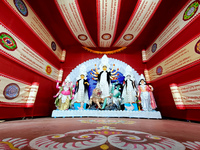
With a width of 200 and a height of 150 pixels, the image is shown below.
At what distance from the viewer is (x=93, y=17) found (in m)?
3.53

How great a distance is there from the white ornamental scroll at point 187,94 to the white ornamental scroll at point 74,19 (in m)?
3.96

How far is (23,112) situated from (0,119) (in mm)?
626

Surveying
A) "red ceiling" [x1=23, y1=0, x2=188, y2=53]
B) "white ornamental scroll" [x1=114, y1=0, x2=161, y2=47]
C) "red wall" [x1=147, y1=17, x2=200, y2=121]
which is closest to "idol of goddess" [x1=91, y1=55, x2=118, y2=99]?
"white ornamental scroll" [x1=114, y1=0, x2=161, y2=47]

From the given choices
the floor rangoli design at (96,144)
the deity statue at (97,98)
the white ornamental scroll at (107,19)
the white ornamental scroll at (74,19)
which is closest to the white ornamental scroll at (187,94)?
the floor rangoli design at (96,144)

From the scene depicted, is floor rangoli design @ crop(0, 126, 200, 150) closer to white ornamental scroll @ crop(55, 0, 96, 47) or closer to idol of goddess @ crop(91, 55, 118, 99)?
idol of goddess @ crop(91, 55, 118, 99)

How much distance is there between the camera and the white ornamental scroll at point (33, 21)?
263 centimetres

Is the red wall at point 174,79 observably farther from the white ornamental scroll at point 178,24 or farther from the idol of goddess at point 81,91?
the idol of goddess at point 81,91

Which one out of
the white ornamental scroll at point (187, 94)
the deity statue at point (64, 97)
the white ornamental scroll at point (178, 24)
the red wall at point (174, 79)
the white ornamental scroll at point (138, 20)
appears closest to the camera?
the white ornamental scroll at point (187, 94)

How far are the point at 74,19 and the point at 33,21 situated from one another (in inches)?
55.4

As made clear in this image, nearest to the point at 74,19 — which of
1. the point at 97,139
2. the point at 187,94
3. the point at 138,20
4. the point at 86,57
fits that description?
the point at 86,57

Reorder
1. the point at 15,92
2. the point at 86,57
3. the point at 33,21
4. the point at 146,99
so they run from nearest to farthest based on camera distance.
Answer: the point at 15,92
the point at 33,21
the point at 146,99
the point at 86,57

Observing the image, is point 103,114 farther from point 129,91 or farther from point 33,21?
point 33,21

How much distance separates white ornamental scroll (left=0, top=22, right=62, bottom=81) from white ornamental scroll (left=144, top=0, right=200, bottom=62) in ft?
15.7

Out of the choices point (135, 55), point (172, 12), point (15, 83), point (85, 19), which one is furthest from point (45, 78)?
point (172, 12)
